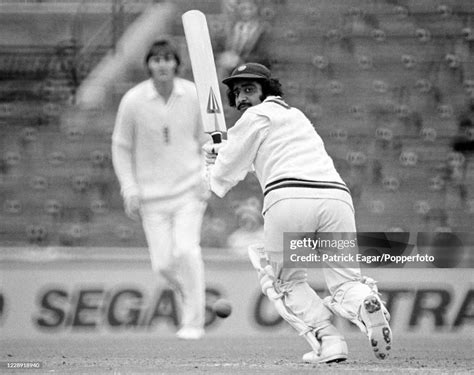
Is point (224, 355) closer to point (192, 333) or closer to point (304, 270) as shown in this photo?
point (192, 333)

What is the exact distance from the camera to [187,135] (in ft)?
21.7

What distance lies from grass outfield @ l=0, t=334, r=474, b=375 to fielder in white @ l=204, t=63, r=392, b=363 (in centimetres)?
21

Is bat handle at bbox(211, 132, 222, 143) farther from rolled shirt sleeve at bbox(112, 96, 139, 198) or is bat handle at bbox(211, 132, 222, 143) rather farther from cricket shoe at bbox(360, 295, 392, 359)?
cricket shoe at bbox(360, 295, 392, 359)

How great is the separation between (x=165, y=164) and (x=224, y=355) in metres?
1.43

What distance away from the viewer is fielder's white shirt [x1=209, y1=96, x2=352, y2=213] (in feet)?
15.6

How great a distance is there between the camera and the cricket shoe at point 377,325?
4.47 m

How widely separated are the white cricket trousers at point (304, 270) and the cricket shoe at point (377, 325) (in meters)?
0.11

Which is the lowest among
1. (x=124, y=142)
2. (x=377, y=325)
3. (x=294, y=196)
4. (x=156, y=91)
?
(x=377, y=325)

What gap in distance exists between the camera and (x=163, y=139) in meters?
6.68

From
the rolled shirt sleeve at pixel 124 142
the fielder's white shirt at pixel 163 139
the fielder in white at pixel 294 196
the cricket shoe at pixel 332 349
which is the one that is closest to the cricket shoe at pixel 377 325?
the fielder in white at pixel 294 196

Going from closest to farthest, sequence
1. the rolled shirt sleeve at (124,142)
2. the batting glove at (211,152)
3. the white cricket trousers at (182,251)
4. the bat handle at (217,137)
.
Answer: the batting glove at (211,152)
the bat handle at (217,137)
the white cricket trousers at (182,251)
the rolled shirt sleeve at (124,142)

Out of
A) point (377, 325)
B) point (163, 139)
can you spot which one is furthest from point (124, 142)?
point (377, 325)

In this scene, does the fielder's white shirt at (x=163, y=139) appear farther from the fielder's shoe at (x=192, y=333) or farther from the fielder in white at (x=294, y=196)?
the fielder in white at (x=294, y=196)

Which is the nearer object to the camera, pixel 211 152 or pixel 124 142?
pixel 211 152
